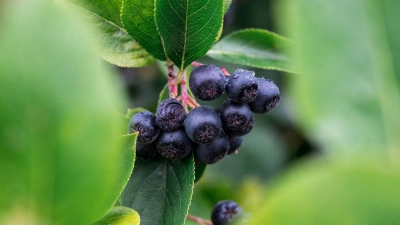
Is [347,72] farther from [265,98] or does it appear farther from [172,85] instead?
[172,85]

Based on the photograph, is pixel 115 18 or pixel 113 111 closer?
pixel 113 111

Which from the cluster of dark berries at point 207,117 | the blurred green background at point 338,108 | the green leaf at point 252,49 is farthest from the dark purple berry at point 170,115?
the blurred green background at point 338,108

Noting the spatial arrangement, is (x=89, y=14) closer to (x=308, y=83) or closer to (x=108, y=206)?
(x=108, y=206)

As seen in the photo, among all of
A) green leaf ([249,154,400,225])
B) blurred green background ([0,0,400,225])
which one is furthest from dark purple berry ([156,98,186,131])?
green leaf ([249,154,400,225])

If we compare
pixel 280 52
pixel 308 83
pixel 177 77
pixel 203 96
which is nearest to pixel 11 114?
pixel 308 83

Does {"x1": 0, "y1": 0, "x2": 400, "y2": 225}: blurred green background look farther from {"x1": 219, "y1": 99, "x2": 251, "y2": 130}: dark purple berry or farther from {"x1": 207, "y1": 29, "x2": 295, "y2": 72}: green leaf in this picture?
{"x1": 207, "y1": 29, "x2": 295, "y2": 72}: green leaf
